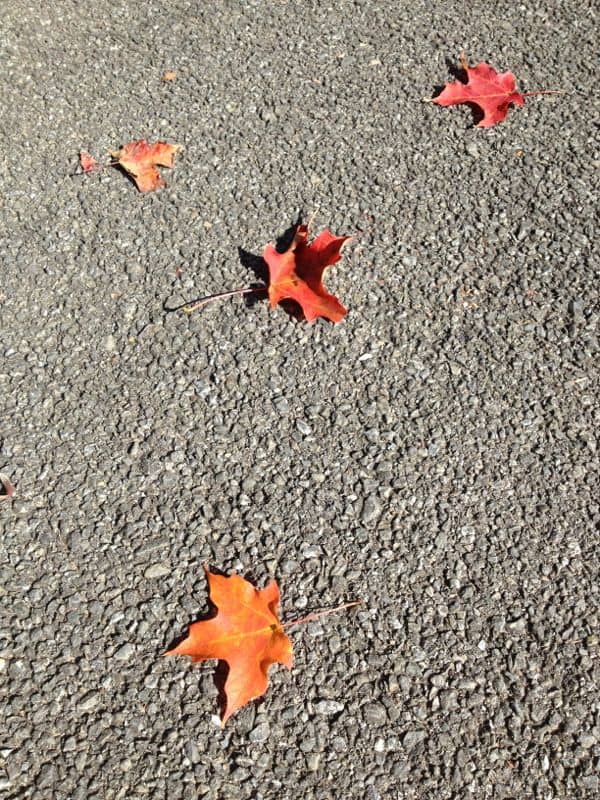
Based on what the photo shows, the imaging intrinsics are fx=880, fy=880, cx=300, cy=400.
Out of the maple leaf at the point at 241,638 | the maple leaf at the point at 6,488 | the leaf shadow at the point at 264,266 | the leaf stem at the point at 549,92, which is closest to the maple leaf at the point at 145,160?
the leaf shadow at the point at 264,266

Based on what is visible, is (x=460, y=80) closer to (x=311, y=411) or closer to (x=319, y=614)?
(x=311, y=411)

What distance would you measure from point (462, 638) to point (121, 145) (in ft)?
7.28

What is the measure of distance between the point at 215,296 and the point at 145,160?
2.44 feet

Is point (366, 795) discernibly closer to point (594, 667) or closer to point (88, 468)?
point (594, 667)

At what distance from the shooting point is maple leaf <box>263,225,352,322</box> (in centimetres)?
273

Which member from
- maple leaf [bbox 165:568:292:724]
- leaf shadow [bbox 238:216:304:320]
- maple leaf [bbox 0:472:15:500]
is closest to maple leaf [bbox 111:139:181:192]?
leaf shadow [bbox 238:216:304:320]

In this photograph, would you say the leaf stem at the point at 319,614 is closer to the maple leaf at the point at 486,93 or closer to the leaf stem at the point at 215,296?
the leaf stem at the point at 215,296

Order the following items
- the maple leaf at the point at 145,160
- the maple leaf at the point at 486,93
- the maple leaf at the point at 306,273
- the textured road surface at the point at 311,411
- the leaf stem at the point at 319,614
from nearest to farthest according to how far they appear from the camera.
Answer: the textured road surface at the point at 311,411 → the leaf stem at the point at 319,614 → the maple leaf at the point at 306,273 → the maple leaf at the point at 145,160 → the maple leaf at the point at 486,93

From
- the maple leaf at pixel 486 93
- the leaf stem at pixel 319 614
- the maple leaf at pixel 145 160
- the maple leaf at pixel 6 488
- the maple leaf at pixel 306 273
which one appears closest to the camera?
the leaf stem at pixel 319 614

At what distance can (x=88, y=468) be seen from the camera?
2.44m

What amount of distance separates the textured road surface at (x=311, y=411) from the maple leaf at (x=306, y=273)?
7cm

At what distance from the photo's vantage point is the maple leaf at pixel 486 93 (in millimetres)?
3354

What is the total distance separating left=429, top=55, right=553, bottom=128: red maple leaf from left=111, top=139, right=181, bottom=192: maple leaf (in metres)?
1.05

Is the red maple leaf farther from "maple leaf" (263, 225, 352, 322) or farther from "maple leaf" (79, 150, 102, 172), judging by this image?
"maple leaf" (79, 150, 102, 172)
